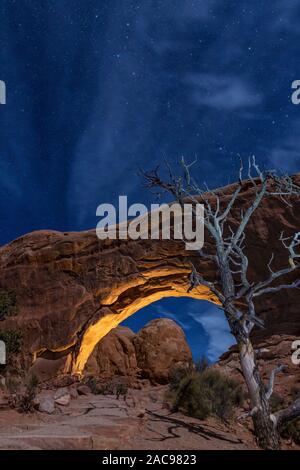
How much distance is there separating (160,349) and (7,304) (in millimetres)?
11265

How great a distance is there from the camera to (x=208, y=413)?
9.01m

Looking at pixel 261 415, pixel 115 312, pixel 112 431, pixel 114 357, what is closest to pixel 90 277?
pixel 115 312

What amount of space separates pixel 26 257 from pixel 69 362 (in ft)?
21.2

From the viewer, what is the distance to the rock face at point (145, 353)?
77.5 ft

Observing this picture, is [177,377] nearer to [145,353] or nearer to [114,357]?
[145,353]

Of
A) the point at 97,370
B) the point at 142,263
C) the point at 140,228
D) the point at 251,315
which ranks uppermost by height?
the point at 140,228

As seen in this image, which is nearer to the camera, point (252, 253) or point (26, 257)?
point (252, 253)

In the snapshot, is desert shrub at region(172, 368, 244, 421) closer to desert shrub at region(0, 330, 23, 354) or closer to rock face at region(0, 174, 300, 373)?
rock face at region(0, 174, 300, 373)

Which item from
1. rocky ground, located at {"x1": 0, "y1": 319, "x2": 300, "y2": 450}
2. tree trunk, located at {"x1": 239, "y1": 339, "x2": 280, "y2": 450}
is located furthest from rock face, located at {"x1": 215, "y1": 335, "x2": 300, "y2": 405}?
tree trunk, located at {"x1": 239, "y1": 339, "x2": 280, "y2": 450}

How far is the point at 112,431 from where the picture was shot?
20.0ft

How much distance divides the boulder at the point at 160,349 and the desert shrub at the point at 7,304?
9907 millimetres

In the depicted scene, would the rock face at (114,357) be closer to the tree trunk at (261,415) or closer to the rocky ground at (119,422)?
the rocky ground at (119,422)
